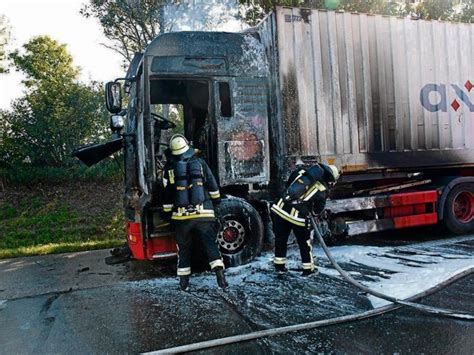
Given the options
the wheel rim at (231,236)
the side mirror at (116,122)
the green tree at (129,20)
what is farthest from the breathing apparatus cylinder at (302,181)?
the green tree at (129,20)

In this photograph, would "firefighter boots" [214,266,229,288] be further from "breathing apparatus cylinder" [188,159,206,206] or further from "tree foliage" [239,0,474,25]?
"tree foliage" [239,0,474,25]

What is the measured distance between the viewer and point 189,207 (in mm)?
4652

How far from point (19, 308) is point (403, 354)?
3.76m

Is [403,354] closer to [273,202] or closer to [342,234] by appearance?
[273,202]

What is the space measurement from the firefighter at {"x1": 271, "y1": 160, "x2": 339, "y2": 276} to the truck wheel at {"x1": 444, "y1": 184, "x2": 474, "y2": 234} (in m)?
2.96

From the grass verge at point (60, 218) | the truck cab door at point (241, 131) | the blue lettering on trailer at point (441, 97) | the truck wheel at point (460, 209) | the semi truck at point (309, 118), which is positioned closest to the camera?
the semi truck at point (309, 118)

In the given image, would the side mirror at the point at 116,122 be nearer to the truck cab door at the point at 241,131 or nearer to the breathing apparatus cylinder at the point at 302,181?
the truck cab door at the point at 241,131

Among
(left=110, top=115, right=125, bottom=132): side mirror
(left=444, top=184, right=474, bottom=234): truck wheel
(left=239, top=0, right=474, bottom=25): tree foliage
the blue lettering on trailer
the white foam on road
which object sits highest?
(left=239, top=0, right=474, bottom=25): tree foliage

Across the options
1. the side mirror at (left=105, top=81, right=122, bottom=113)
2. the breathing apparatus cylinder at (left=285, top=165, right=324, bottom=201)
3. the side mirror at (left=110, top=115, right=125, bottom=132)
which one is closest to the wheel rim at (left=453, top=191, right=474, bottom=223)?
the breathing apparatus cylinder at (left=285, top=165, right=324, bottom=201)

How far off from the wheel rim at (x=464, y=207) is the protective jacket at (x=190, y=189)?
4619 mm

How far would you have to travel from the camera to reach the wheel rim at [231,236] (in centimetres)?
530

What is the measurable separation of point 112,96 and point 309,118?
2.56m

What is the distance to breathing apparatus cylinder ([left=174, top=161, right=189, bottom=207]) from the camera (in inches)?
183

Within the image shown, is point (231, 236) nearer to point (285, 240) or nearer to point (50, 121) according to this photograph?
point (285, 240)
